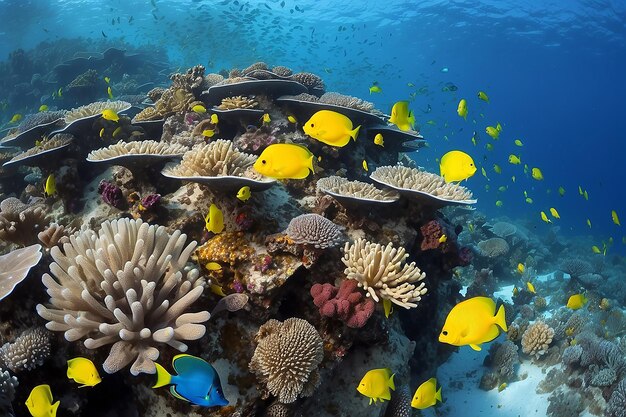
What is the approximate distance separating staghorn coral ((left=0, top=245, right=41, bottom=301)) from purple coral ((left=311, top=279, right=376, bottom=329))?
270 cm

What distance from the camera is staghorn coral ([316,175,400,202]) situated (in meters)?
4.62

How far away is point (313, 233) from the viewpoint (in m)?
3.97

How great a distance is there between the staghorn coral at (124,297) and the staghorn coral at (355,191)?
2.13m

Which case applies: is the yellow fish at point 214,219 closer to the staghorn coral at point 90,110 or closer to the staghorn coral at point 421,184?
the staghorn coral at point 421,184

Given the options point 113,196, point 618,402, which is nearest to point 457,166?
point 113,196

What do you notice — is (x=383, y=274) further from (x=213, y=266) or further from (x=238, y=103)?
(x=238, y=103)

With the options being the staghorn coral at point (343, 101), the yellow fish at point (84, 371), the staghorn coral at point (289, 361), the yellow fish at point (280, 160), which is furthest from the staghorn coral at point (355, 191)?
the yellow fish at point (84, 371)

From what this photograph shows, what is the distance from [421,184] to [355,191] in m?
0.89

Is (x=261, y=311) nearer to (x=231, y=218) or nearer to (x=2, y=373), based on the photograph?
(x=231, y=218)

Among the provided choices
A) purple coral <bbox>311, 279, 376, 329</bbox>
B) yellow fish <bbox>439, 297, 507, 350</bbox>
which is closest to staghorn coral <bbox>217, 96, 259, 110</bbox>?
purple coral <bbox>311, 279, 376, 329</bbox>

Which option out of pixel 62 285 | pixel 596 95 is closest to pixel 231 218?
pixel 62 285

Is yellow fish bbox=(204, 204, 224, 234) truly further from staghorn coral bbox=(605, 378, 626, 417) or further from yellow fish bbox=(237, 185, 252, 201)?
staghorn coral bbox=(605, 378, 626, 417)

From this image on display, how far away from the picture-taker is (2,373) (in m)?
2.81

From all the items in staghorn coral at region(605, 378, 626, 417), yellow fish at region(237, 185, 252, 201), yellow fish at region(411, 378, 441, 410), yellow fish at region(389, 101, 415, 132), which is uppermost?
yellow fish at region(389, 101, 415, 132)
